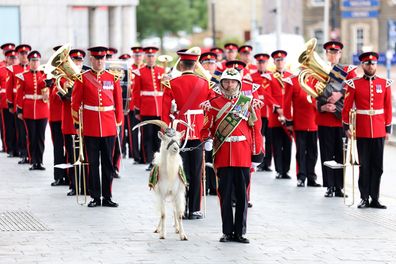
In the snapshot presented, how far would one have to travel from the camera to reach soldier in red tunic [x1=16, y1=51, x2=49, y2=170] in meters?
20.9

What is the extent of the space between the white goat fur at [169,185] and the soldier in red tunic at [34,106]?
7.70 m

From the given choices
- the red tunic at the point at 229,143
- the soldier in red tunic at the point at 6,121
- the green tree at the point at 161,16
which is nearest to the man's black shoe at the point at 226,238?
the red tunic at the point at 229,143

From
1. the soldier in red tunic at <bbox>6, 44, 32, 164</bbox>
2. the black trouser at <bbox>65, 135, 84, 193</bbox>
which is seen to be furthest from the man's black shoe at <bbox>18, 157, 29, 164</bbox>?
the black trouser at <bbox>65, 135, 84, 193</bbox>

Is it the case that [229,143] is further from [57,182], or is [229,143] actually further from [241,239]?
[57,182]

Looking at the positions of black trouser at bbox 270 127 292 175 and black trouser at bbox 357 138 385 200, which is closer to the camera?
black trouser at bbox 357 138 385 200

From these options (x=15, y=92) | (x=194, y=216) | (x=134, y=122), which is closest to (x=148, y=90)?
(x=134, y=122)

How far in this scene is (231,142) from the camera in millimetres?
13000

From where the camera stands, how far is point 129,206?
16016 millimetres

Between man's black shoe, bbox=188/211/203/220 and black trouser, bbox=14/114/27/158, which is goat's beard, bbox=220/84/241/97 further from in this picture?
black trouser, bbox=14/114/27/158

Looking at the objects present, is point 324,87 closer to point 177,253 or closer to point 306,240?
point 306,240

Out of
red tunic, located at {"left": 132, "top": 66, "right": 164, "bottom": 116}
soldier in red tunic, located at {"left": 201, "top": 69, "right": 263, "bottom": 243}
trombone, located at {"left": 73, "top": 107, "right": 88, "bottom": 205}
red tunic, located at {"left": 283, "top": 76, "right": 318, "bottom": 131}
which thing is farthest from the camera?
red tunic, located at {"left": 132, "top": 66, "right": 164, "bottom": 116}

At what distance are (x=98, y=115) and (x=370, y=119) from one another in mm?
3454

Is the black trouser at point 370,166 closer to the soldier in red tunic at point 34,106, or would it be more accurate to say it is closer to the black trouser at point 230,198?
the black trouser at point 230,198

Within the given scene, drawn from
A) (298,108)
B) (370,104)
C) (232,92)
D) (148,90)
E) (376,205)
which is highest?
(232,92)
